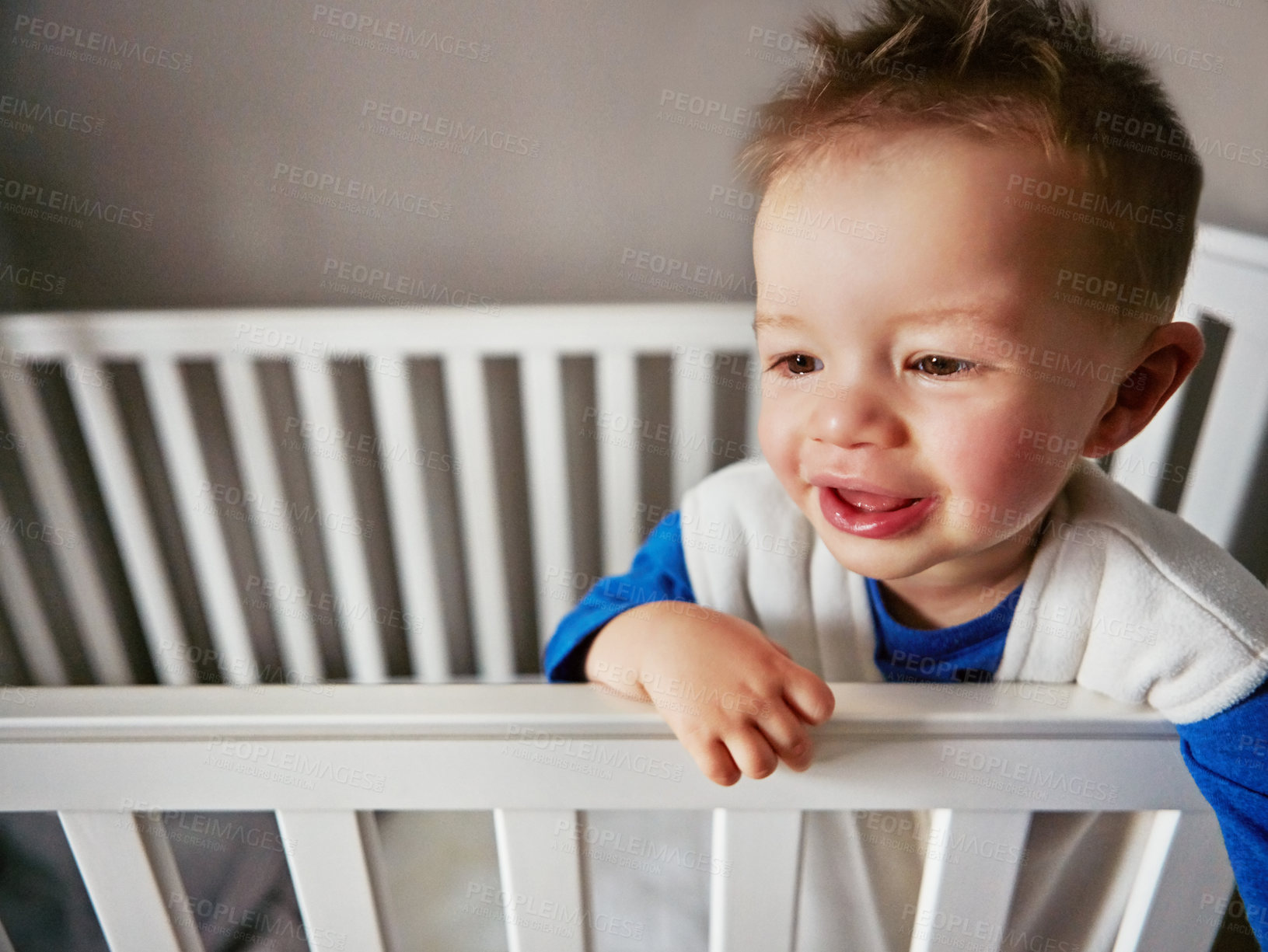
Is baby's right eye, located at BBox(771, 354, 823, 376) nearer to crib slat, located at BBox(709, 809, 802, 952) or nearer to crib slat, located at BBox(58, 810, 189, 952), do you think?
crib slat, located at BBox(709, 809, 802, 952)

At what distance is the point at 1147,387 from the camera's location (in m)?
0.45

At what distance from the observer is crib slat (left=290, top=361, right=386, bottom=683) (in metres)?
0.93

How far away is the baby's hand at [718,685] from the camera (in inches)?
13.8

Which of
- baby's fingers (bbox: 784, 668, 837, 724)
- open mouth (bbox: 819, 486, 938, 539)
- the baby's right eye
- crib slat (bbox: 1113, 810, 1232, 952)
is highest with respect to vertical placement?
the baby's right eye

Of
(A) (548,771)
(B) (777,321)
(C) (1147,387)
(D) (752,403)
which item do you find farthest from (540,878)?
(D) (752,403)

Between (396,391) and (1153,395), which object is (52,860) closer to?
Answer: (396,391)

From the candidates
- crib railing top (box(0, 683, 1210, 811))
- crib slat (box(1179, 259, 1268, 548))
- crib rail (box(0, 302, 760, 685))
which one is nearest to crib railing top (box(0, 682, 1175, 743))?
crib railing top (box(0, 683, 1210, 811))

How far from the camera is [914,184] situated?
0.36 meters

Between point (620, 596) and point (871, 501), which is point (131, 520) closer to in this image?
point (620, 596)

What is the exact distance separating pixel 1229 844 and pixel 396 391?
0.82 m

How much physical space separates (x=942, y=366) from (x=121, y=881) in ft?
1.50

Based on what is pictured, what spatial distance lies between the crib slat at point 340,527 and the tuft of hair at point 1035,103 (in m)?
0.66

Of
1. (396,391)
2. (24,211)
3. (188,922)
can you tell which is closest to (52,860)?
(188,922)

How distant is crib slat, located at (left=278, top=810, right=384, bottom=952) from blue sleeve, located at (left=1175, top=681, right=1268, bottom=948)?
15.0 inches
